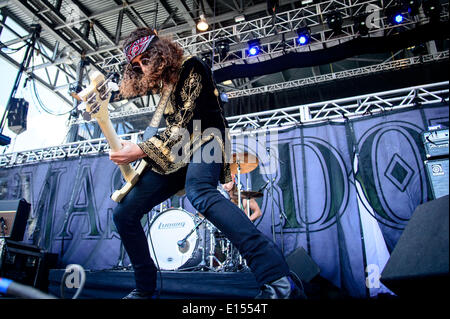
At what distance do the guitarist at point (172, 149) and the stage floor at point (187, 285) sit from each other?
83 centimetres

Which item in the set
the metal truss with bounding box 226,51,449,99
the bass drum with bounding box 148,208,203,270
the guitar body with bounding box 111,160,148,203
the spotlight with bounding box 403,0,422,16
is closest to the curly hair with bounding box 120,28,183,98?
the guitar body with bounding box 111,160,148,203

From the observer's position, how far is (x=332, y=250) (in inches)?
159

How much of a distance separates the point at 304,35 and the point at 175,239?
18.7ft

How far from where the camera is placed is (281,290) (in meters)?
1.18

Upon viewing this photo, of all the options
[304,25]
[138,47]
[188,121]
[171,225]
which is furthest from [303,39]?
[188,121]

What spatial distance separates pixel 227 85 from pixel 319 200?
8.05 meters

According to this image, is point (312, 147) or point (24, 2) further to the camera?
point (24, 2)

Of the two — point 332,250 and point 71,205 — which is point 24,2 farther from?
point 332,250

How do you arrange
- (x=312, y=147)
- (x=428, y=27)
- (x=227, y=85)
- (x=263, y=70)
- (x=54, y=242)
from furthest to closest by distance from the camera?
1. (x=227, y=85)
2. (x=263, y=70)
3. (x=428, y=27)
4. (x=54, y=242)
5. (x=312, y=147)

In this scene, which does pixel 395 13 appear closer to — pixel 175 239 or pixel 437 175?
pixel 437 175

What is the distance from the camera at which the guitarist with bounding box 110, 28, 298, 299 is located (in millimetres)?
1587

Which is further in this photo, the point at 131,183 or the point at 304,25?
the point at 304,25

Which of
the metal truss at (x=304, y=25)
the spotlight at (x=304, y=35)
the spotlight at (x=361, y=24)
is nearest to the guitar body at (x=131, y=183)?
the metal truss at (x=304, y=25)

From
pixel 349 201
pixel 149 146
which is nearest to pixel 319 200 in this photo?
pixel 349 201
